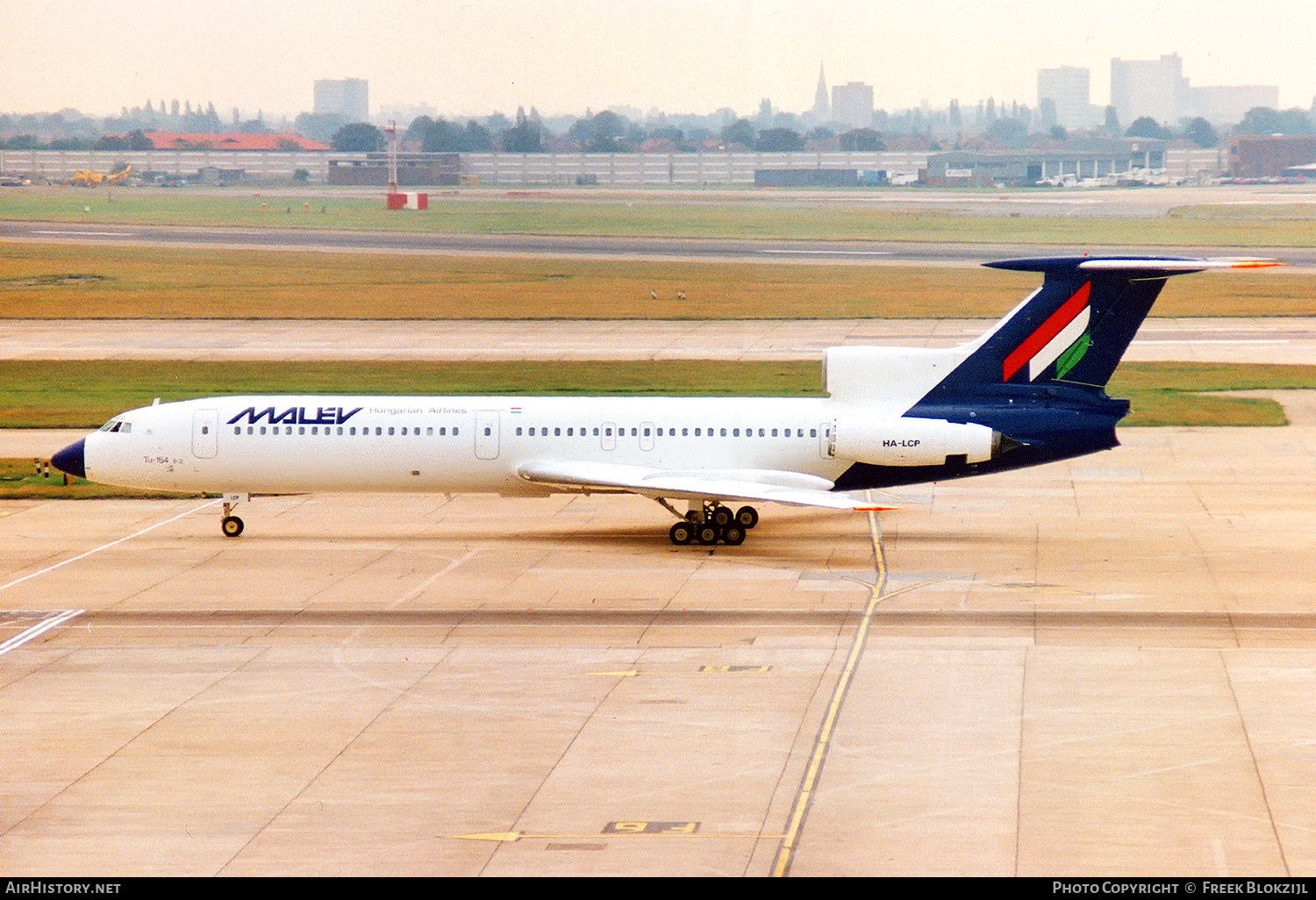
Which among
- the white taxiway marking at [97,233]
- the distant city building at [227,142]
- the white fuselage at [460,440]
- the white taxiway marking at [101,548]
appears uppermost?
the distant city building at [227,142]

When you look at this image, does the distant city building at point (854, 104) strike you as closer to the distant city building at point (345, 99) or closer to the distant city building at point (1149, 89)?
the distant city building at point (1149, 89)

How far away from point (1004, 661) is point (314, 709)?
1051 centimetres

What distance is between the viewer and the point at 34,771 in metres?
19.6

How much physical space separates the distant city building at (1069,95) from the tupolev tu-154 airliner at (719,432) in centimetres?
6518

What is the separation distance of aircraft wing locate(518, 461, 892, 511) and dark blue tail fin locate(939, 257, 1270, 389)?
4.03 metres

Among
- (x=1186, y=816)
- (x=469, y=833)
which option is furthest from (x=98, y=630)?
(x=1186, y=816)

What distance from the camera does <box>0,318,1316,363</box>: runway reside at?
62.9 meters

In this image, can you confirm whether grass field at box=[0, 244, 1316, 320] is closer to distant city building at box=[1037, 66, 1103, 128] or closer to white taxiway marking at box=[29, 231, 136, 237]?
white taxiway marking at box=[29, 231, 136, 237]

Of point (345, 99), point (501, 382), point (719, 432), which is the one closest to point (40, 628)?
point (719, 432)

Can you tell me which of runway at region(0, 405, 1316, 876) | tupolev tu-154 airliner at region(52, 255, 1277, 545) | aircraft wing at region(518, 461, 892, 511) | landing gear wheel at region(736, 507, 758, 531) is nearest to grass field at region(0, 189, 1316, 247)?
tupolev tu-154 airliner at region(52, 255, 1277, 545)

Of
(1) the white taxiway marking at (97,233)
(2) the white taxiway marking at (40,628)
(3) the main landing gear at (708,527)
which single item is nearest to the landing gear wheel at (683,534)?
(3) the main landing gear at (708,527)

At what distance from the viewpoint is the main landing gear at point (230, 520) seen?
35.5m

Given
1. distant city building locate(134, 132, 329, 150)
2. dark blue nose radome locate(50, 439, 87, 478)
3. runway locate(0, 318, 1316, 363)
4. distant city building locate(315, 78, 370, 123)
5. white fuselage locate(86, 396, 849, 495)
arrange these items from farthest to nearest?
distant city building locate(134, 132, 329, 150) < distant city building locate(315, 78, 370, 123) < runway locate(0, 318, 1316, 363) < dark blue nose radome locate(50, 439, 87, 478) < white fuselage locate(86, 396, 849, 495)

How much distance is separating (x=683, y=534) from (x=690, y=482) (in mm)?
1417
